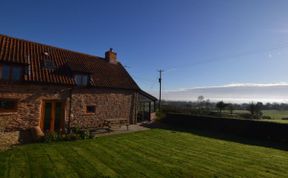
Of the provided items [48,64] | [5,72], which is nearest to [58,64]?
[48,64]

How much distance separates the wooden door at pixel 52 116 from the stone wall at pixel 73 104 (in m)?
0.32

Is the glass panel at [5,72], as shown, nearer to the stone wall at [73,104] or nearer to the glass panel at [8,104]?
the stone wall at [73,104]

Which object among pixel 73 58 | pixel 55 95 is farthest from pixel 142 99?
pixel 55 95

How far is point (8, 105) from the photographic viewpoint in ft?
42.4

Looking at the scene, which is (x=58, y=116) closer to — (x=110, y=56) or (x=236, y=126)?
(x=110, y=56)

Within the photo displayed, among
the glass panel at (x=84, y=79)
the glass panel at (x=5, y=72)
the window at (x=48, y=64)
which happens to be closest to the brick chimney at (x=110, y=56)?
the glass panel at (x=84, y=79)

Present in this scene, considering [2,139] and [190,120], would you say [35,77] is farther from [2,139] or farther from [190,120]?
[190,120]

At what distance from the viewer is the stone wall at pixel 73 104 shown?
13.1 m

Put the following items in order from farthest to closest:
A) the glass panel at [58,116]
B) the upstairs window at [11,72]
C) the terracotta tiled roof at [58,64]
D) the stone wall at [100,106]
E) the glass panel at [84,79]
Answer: the glass panel at [84,79] < the stone wall at [100,106] < the glass panel at [58,116] < the terracotta tiled roof at [58,64] < the upstairs window at [11,72]

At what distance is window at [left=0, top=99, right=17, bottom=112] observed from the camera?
41.5 feet

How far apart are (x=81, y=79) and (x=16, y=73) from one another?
16.0 feet

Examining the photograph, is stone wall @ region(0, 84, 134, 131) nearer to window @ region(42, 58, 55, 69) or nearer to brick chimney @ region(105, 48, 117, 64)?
window @ region(42, 58, 55, 69)

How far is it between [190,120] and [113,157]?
15.8 meters

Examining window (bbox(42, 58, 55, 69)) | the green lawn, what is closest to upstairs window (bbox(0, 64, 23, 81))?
window (bbox(42, 58, 55, 69))
